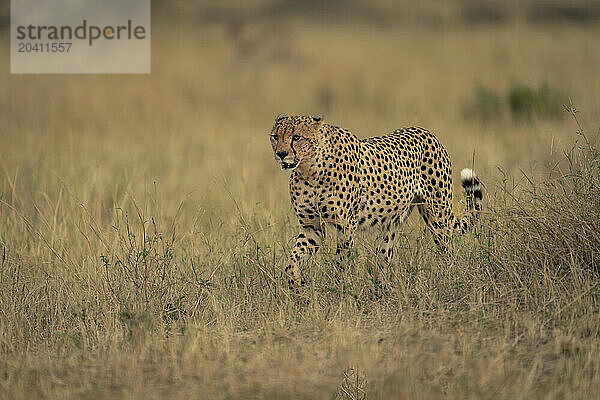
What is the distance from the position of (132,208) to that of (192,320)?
2546mm

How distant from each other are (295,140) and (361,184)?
1.59 feet

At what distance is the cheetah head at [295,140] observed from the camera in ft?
13.2

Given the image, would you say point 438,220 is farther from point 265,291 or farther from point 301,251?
point 265,291

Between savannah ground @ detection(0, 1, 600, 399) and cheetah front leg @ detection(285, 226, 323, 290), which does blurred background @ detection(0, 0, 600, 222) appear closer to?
savannah ground @ detection(0, 1, 600, 399)

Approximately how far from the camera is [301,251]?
168 inches

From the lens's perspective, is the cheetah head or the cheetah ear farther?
the cheetah ear

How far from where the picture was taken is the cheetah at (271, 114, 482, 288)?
417cm

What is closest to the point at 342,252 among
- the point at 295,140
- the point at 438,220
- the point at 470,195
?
the point at 295,140

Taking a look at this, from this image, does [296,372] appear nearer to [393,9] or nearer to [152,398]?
→ [152,398]

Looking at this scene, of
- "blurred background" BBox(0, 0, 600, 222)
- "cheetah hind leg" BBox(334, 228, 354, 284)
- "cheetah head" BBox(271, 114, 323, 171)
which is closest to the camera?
"cheetah head" BBox(271, 114, 323, 171)

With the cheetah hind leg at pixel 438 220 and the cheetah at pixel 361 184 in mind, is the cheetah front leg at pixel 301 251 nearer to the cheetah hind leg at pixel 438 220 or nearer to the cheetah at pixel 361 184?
the cheetah at pixel 361 184

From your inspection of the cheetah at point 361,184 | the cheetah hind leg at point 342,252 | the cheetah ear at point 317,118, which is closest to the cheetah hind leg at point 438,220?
the cheetah at point 361,184

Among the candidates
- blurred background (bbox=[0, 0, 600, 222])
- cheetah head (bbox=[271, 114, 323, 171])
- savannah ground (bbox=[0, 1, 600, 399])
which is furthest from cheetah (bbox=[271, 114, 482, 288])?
blurred background (bbox=[0, 0, 600, 222])

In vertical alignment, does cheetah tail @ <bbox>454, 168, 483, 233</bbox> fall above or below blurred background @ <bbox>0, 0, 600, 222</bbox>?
below
